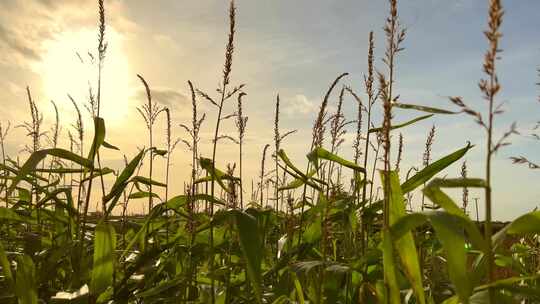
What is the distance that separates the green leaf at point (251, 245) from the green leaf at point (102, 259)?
63cm

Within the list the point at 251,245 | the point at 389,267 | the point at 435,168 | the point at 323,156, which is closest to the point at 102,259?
the point at 251,245

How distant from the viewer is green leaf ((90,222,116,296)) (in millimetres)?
1990

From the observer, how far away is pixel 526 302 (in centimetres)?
250

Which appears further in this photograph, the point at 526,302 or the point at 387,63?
the point at 526,302

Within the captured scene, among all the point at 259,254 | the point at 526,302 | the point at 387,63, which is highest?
the point at 387,63

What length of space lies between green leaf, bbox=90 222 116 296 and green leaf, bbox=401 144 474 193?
1.19 metres

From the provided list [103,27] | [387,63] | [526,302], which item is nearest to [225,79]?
[103,27]

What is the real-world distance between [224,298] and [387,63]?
1218 mm

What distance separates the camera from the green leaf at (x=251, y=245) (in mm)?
1603

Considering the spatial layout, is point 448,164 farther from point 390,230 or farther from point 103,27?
point 103,27

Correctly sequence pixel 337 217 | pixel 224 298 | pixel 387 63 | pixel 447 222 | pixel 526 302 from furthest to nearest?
pixel 337 217, pixel 526 302, pixel 224 298, pixel 387 63, pixel 447 222

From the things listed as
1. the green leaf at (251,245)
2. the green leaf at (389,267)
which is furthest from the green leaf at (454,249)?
the green leaf at (251,245)

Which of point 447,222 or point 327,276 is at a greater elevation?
point 447,222

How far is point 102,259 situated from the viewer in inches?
79.0
